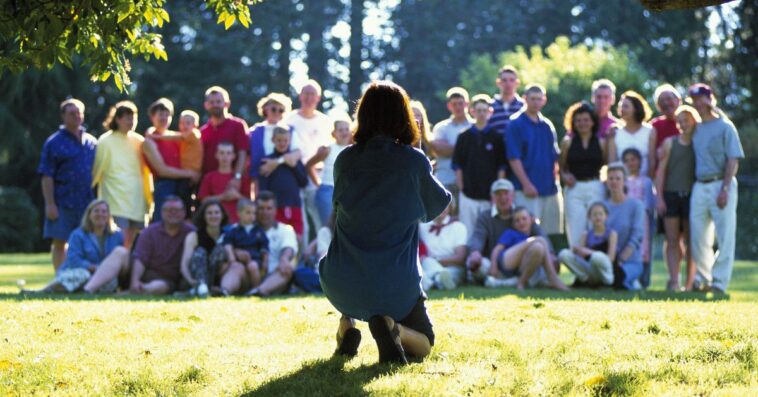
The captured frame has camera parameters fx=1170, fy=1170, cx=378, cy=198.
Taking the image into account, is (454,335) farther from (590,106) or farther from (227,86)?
(227,86)

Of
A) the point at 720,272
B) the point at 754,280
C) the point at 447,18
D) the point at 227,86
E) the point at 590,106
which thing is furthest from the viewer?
the point at 447,18

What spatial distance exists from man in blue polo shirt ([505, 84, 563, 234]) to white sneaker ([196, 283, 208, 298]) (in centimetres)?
401

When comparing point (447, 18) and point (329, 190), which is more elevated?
point (447, 18)

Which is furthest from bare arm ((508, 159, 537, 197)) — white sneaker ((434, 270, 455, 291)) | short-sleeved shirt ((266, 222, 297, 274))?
short-sleeved shirt ((266, 222, 297, 274))

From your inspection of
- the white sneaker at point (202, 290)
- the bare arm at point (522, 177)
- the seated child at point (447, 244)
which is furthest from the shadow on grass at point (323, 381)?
the bare arm at point (522, 177)

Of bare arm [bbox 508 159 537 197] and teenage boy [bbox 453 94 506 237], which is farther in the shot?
teenage boy [bbox 453 94 506 237]

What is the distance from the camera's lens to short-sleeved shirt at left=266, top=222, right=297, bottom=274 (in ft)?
40.3

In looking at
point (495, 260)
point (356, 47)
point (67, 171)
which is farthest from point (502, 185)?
point (356, 47)

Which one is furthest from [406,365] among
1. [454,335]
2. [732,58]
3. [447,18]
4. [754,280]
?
[447,18]

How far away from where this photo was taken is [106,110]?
39406 mm

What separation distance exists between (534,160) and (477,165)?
2.18 feet

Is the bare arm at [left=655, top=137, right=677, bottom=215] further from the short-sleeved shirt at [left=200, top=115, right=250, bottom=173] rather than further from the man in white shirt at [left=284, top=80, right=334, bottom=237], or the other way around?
the short-sleeved shirt at [left=200, top=115, right=250, bottom=173]

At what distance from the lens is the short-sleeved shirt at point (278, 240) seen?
12281mm

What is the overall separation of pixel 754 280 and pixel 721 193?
4.64 m
